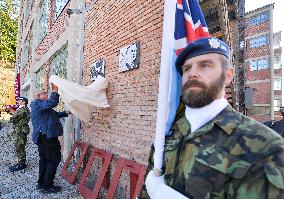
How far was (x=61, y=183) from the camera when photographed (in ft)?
20.6

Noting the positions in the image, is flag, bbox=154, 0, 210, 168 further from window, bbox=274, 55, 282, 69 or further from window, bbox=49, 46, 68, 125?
→ window, bbox=274, 55, 282, 69

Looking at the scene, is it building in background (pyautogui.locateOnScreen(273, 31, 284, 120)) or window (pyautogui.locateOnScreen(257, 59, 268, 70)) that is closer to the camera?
window (pyautogui.locateOnScreen(257, 59, 268, 70))

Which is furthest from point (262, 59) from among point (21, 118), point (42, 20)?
point (21, 118)

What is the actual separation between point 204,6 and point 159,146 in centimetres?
307

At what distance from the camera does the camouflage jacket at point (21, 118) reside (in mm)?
7711

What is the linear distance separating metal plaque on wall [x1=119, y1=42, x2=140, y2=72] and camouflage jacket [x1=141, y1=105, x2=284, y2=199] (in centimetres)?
331

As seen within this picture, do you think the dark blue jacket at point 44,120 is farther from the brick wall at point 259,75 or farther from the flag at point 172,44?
the brick wall at point 259,75

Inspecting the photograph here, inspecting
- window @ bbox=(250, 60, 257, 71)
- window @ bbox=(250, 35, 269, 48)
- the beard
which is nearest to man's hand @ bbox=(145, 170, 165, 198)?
the beard

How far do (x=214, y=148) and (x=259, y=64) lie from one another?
30185mm

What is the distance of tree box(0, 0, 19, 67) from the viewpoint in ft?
114

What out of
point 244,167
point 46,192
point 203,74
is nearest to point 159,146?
point 203,74

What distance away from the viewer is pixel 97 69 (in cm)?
670

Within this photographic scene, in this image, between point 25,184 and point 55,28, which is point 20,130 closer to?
point 25,184

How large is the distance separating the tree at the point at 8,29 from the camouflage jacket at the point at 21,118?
30431 mm
